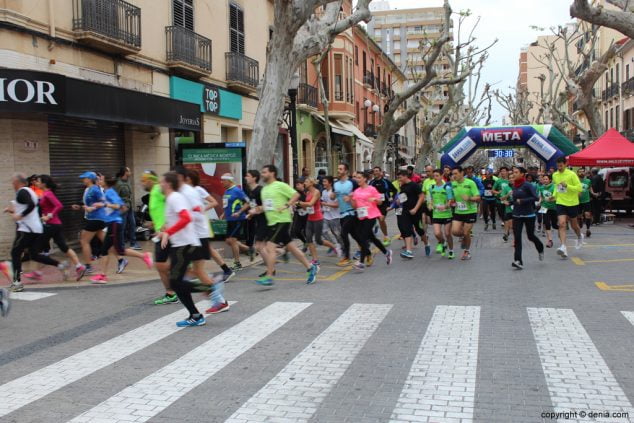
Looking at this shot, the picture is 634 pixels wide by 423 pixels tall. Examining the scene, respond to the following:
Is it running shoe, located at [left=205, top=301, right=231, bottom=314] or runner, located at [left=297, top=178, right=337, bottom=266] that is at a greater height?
runner, located at [left=297, top=178, right=337, bottom=266]

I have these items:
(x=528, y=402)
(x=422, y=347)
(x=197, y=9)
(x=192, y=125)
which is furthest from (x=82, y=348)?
(x=197, y=9)

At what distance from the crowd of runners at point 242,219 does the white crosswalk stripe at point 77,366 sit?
45cm

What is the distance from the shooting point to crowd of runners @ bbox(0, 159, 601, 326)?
7.08 metres

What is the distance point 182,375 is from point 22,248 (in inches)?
216

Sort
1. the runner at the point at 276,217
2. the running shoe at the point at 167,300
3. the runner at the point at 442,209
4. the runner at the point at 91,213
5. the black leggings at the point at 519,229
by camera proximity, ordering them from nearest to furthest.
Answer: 1. the running shoe at the point at 167,300
2. the runner at the point at 276,217
3. the runner at the point at 91,213
4. the black leggings at the point at 519,229
5. the runner at the point at 442,209

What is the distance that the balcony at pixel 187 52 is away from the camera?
17.1 meters

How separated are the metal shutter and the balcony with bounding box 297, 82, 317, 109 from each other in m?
12.6

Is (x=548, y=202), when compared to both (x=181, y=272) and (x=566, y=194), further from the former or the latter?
(x=181, y=272)

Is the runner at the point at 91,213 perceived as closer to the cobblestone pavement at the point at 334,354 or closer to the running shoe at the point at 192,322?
the cobblestone pavement at the point at 334,354

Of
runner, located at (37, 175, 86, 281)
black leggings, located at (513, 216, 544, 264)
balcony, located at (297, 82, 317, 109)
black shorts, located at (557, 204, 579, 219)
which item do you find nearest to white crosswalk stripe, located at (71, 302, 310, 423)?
runner, located at (37, 175, 86, 281)

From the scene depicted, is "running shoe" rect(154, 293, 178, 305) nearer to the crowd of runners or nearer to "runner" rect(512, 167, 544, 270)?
the crowd of runners

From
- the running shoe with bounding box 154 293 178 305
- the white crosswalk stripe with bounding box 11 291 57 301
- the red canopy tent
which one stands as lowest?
the white crosswalk stripe with bounding box 11 291 57 301

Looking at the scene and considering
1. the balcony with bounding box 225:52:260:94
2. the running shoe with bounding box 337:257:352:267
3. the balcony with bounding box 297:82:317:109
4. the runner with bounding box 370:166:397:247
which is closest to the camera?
the running shoe with bounding box 337:257:352:267

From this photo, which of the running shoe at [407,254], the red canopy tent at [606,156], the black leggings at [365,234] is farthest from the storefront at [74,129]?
the red canopy tent at [606,156]
